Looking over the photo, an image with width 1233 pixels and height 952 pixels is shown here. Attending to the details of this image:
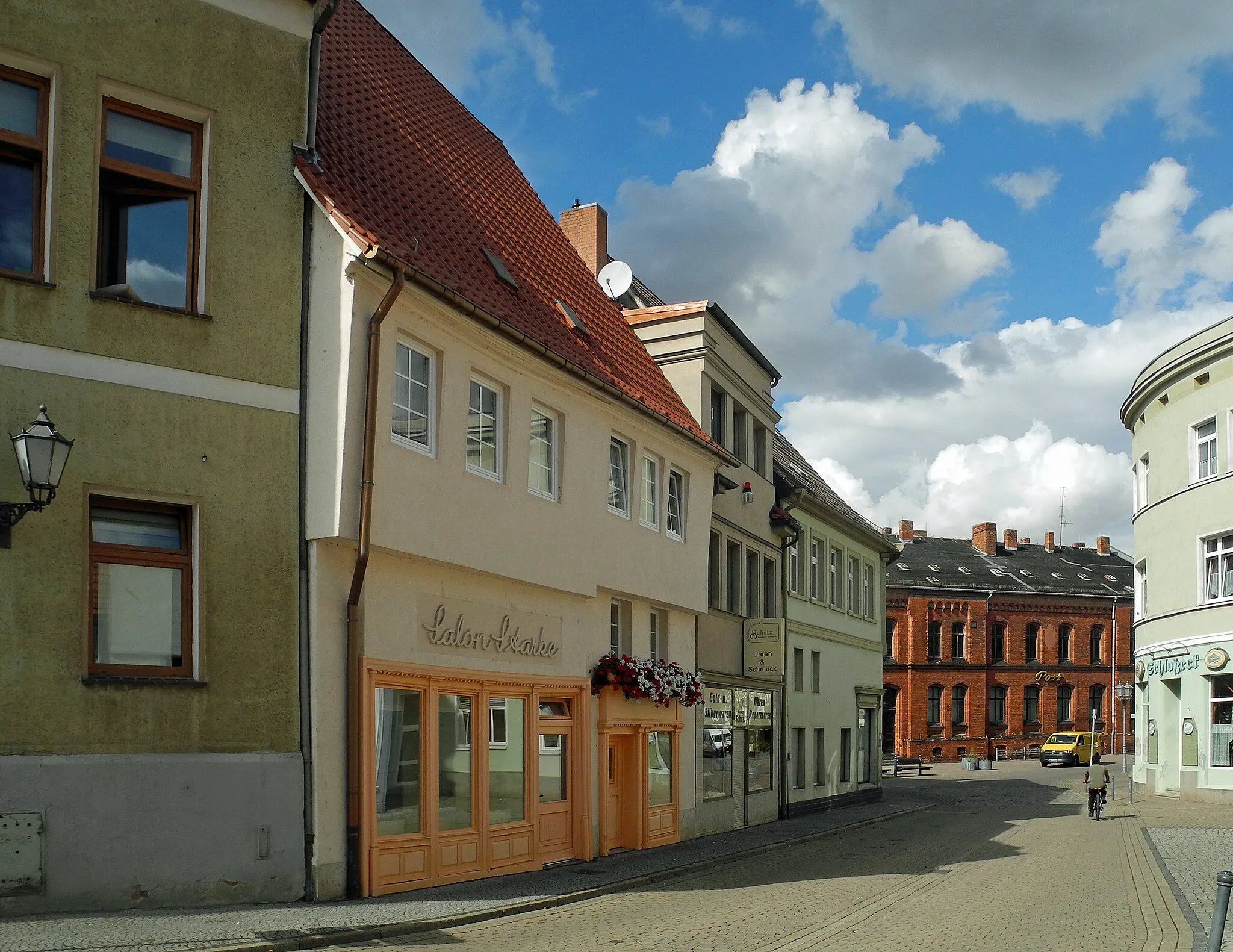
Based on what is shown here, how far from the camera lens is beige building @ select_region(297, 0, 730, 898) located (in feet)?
47.0

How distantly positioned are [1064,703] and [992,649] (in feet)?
19.3

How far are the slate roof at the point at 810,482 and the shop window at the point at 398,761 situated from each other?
694 inches

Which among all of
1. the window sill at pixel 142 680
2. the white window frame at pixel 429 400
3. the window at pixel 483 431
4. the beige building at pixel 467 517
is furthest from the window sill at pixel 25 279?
the window at pixel 483 431

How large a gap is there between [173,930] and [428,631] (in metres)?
5.42

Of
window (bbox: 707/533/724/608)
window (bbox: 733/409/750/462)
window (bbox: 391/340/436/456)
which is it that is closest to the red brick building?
window (bbox: 733/409/750/462)

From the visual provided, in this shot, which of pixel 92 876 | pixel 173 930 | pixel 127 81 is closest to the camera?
pixel 173 930

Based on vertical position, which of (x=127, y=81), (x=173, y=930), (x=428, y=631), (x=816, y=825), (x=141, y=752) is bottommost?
(x=816, y=825)

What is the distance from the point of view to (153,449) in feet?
42.5

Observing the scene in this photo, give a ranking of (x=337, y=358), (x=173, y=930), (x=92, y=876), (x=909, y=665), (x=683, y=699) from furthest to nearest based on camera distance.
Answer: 1. (x=909, y=665)
2. (x=683, y=699)
3. (x=337, y=358)
4. (x=92, y=876)
5. (x=173, y=930)

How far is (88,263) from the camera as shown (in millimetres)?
12711

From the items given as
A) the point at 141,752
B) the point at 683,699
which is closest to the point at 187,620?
the point at 141,752

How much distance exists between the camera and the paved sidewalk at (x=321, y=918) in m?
10.7

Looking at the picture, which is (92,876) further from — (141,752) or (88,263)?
(88,263)

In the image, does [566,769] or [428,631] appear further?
[566,769]
